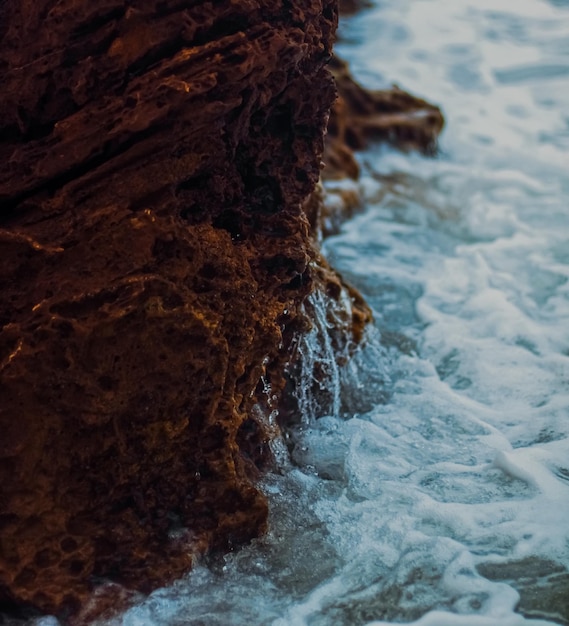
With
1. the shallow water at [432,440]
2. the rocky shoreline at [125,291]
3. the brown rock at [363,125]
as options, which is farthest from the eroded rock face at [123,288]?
the brown rock at [363,125]

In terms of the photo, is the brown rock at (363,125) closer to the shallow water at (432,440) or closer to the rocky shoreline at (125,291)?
the shallow water at (432,440)

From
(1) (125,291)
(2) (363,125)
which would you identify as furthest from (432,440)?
(2) (363,125)

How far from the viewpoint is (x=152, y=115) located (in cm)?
284

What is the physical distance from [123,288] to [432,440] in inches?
74.0

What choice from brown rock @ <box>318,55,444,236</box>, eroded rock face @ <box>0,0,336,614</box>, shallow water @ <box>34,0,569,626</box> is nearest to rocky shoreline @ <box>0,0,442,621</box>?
eroded rock face @ <box>0,0,336,614</box>

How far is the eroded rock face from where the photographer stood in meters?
2.75

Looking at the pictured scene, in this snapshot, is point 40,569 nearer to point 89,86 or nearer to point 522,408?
point 89,86

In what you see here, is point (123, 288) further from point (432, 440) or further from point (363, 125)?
point (363, 125)

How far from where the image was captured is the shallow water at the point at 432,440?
282 cm

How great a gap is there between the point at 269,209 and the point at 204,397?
36.4 inches

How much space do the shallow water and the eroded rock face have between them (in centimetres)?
27

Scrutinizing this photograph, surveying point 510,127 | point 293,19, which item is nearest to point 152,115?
point 293,19

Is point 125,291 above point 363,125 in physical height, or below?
below

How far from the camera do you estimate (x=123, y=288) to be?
279 cm
